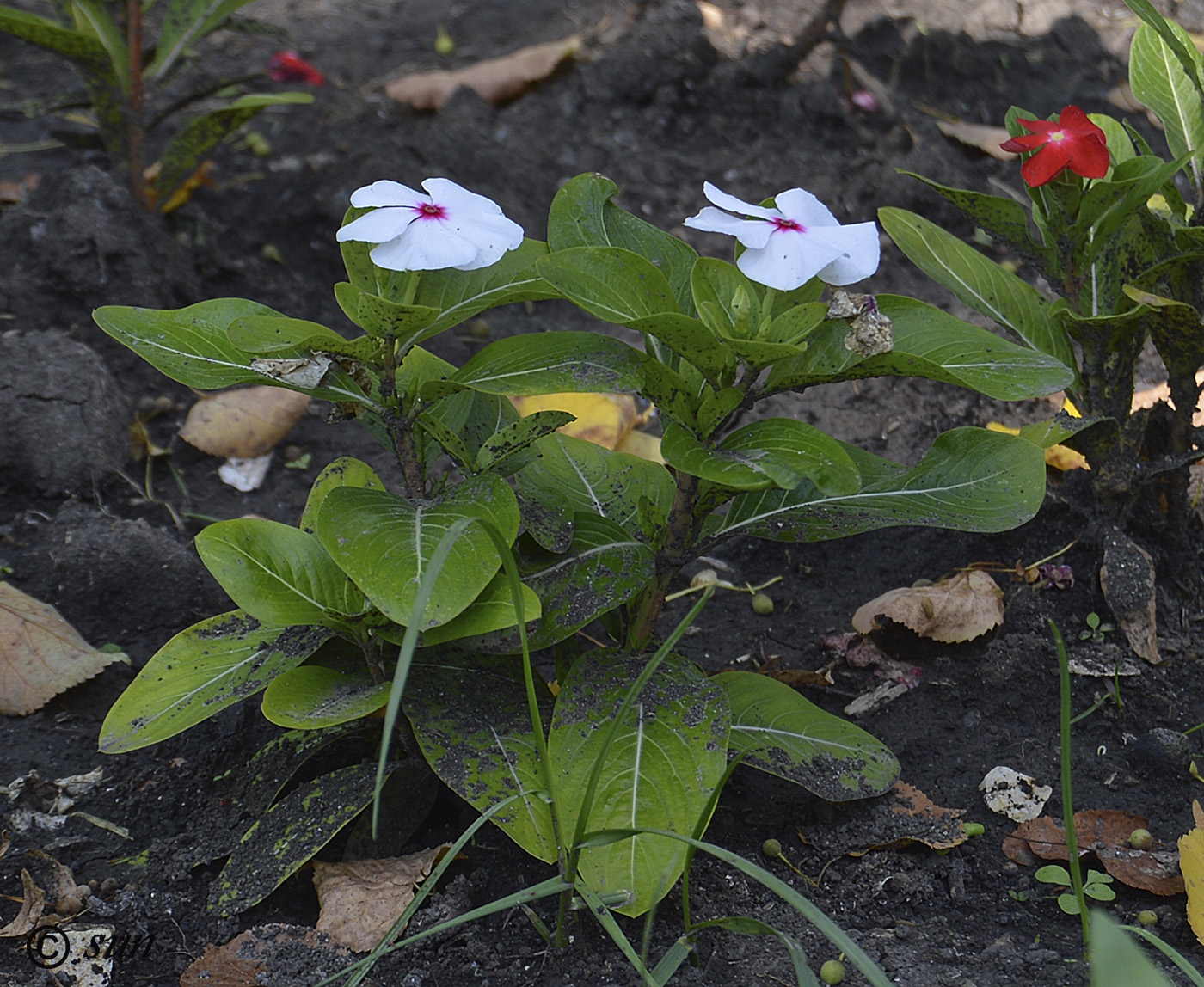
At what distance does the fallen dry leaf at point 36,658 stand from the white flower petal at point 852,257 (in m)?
1.51

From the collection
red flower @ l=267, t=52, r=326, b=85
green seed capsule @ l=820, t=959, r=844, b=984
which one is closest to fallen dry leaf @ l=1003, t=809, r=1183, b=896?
green seed capsule @ l=820, t=959, r=844, b=984

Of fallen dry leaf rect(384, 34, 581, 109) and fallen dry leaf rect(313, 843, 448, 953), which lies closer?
fallen dry leaf rect(313, 843, 448, 953)

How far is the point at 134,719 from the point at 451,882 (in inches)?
20.9

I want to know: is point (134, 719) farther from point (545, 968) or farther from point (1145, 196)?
point (1145, 196)

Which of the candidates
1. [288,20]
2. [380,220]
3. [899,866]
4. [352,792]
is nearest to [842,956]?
[899,866]

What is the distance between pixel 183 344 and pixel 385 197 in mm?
375

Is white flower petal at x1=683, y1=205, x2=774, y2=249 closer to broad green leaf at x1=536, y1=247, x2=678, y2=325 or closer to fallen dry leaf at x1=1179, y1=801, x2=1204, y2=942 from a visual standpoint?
broad green leaf at x1=536, y1=247, x2=678, y2=325

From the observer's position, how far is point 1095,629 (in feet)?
6.63

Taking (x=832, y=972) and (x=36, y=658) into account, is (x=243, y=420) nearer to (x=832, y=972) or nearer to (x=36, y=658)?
(x=36, y=658)

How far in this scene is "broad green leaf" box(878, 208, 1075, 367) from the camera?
6.40ft

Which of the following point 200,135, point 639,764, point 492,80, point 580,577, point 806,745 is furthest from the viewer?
point 492,80

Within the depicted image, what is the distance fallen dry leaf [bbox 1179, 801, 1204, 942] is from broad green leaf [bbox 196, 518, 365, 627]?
1.28 metres

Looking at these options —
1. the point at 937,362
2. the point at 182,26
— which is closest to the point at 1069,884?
the point at 937,362

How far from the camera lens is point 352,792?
4.98 feet
